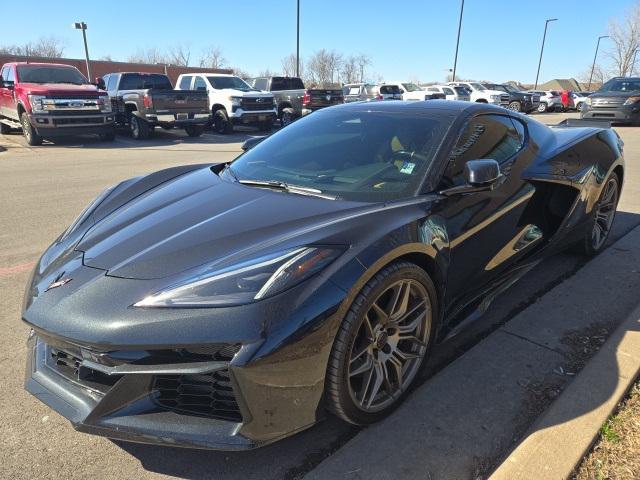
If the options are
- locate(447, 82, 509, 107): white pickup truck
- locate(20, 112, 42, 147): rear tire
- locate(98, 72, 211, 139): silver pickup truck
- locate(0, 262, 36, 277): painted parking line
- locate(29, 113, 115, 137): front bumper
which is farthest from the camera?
locate(447, 82, 509, 107): white pickup truck

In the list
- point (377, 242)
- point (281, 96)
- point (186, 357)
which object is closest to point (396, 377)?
point (377, 242)

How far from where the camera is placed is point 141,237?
2447mm

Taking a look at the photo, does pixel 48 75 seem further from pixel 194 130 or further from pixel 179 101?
pixel 194 130

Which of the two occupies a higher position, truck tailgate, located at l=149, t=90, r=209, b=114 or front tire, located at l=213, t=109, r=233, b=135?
truck tailgate, located at l=149, t=90, r=209, b=114

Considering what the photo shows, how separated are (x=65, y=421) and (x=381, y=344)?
1555 mm

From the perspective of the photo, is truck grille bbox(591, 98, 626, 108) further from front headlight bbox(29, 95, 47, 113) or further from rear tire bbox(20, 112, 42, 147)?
rear tire bbox(20, 112, 42, 147)

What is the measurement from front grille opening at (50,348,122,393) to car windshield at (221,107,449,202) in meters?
1.41

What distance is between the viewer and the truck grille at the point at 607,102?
19.2 m

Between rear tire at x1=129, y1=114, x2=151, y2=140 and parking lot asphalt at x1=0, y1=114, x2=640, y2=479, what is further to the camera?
rear tire at x1=129, y1=114, x2=151, y2=140

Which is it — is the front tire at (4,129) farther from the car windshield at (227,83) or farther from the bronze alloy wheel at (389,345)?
the bronze alloy wheel at (389,345)

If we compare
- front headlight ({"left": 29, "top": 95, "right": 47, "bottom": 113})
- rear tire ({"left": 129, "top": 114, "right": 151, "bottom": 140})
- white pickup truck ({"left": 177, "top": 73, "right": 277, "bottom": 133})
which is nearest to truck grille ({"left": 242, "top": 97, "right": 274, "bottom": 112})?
white pickup truck ({"left": 177, "top": 73, "right": 277, "bottom": 133})

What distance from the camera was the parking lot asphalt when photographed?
2.11 m

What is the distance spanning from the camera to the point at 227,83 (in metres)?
17.0

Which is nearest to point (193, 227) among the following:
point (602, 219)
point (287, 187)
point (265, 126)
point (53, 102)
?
point (287, 187)
